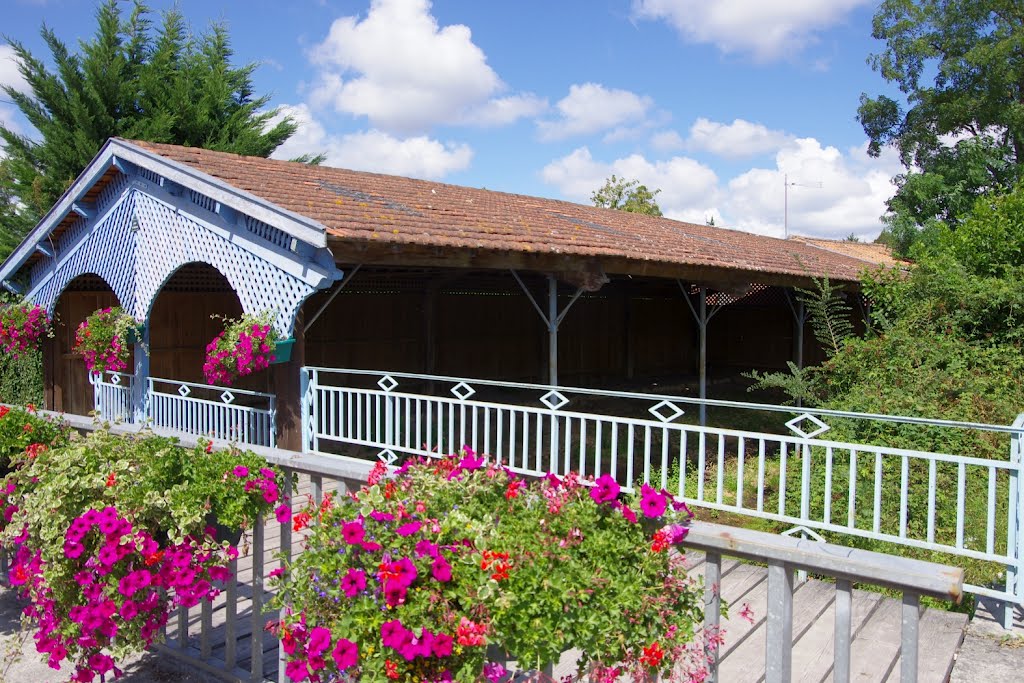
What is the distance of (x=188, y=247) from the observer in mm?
8281

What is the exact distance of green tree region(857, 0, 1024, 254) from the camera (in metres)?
20.1

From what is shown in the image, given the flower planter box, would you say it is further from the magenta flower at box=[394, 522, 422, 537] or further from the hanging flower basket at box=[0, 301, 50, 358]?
the magenta flower at box=[394, 522, 422, 537]

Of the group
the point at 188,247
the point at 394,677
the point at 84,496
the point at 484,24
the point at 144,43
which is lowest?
the point at 394,677

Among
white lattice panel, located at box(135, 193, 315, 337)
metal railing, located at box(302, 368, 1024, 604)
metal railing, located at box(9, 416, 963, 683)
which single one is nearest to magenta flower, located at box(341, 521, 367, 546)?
metal railing, located at box(9, 416, 963, 683)

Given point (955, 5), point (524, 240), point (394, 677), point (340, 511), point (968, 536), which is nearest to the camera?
point (394, 677)

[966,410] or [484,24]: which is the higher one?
[484,24]

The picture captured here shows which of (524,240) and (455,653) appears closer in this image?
(455,653)

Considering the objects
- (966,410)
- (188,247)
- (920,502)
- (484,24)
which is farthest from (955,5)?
(188,247)

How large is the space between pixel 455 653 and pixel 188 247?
290 inches

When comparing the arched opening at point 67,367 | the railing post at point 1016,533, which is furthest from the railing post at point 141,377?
the railing post at point 1016,533

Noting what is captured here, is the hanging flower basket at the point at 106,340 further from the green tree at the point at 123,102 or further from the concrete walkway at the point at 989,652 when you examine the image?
the green tree at the point at 123,102

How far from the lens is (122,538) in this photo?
8.54 ft

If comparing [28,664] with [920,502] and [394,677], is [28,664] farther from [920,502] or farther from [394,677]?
[920,502]

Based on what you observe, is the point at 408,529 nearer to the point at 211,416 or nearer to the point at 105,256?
the point at 211,416
